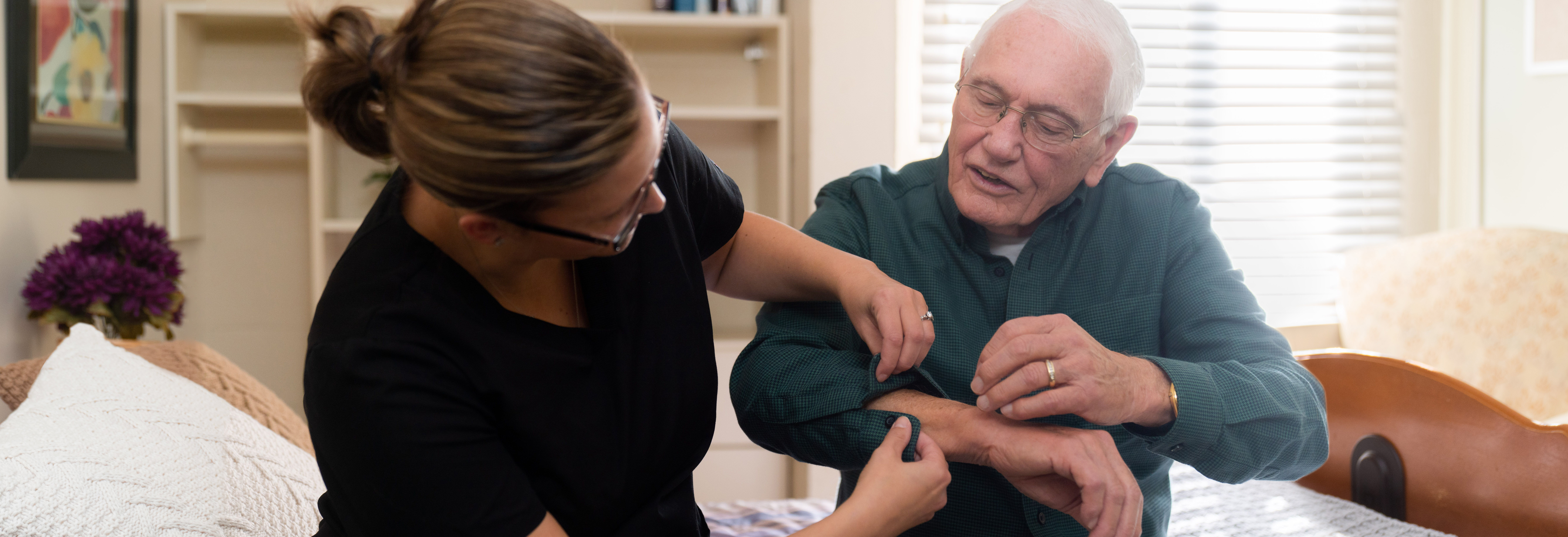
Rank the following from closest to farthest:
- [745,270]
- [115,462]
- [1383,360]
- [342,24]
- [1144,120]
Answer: [342,24]
[115,462]
[745,270]
[1383,360]
[1144,120]

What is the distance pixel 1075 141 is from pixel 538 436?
79cm

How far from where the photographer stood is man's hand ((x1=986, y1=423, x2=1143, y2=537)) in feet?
3.48

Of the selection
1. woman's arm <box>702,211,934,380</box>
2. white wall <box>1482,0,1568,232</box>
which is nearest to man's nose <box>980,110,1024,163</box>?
woman's arm <box>702,211,934,380</box>

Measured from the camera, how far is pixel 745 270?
1307 mm

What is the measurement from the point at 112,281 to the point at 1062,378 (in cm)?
189

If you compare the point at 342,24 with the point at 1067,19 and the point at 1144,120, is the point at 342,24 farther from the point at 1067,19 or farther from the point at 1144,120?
the point at 1144,120

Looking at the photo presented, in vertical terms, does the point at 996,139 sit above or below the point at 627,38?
below

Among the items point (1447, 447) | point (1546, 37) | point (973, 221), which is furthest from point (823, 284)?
point (1546, 37)

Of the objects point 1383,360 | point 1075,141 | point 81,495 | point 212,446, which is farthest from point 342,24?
point 1383,360

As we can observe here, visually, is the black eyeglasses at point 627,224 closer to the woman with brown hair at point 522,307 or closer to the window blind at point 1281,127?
the woman with brown hair at point 522,307

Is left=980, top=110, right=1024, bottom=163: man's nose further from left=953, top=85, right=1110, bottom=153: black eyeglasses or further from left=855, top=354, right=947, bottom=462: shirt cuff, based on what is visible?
left=855, top=354, right=947, bottom=462: shirt cuff

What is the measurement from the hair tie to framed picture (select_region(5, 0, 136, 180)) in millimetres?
1401

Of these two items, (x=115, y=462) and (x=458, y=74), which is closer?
(x=458, y=74)

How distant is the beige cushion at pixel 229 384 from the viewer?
4.95ft
